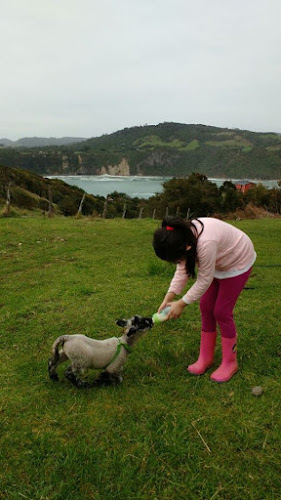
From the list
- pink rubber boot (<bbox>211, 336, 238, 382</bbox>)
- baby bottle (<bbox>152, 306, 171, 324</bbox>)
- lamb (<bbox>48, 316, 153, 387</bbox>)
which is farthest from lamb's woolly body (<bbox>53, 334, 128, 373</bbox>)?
pink rubber boot (<bbox>211, 336, 238, 382</bbox>)

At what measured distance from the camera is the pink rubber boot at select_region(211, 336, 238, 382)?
296cm

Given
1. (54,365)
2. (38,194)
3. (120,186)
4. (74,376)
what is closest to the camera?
(74,376)

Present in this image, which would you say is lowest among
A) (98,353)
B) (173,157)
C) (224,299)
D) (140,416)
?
(140,416)

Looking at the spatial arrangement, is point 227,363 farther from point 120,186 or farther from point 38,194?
point 120,186

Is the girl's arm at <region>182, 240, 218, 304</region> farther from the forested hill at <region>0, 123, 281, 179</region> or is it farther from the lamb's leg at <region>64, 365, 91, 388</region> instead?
the forested hill at <region>0, 123, 281, 179</region>

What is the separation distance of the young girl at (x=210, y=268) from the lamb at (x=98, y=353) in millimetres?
365

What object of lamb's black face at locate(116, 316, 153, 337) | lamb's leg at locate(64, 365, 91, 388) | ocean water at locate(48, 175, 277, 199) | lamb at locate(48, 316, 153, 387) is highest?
lamb's black face at locate(116, 316, 153, 337)

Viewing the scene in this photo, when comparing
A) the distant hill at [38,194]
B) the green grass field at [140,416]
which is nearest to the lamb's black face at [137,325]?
the green grass field at [140,416]

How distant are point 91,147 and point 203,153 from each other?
69.4m

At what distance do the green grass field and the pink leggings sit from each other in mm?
503

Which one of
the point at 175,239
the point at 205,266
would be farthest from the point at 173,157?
the point at 175,239

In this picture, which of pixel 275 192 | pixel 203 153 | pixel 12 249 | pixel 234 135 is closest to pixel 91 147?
pixel 203 153

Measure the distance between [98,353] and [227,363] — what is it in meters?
1.16

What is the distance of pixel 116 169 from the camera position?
6344 inches
